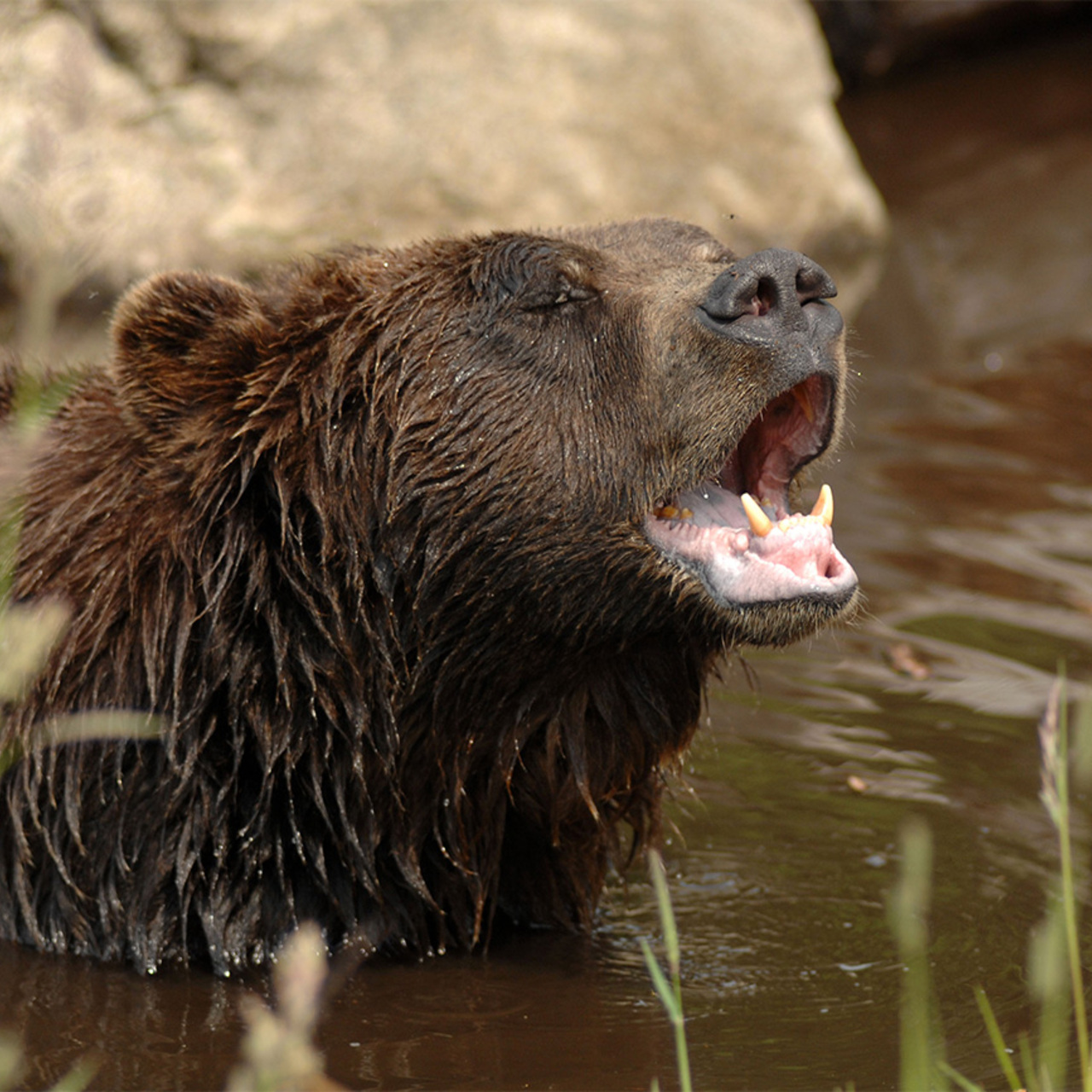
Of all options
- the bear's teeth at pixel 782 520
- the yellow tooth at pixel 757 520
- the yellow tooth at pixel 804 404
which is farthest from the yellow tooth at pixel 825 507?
the yellow tooth at pixel 804 404

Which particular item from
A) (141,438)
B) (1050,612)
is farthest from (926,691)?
(141,438)

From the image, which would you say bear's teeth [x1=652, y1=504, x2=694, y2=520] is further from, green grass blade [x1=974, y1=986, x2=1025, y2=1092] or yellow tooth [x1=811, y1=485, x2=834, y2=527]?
green grass blade [x1=974, y1=986, x2=1025, y2=1092]

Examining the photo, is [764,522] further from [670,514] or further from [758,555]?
[670,514]

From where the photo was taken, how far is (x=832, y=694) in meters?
6.63

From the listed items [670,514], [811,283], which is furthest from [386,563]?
[811,283]

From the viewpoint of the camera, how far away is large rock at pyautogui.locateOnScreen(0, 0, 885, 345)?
9.71m

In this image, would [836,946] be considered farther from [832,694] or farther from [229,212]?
[229,212]

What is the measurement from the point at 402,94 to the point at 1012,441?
166 inches

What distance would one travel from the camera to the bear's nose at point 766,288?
4324 millimetres

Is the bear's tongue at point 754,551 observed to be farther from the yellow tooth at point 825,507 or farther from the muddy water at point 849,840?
the muddy water at point 849,840

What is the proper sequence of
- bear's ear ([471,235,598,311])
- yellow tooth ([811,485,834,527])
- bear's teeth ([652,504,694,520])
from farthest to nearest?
bear's ear ([471,235,598,311]), bear's teeth ([652,504,694,520]), yellow tooth ([811,485,834,527])

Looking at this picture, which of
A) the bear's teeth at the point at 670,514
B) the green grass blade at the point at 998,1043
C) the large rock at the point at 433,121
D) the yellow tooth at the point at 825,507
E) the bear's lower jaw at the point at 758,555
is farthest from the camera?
the large rock at the point at 433,121

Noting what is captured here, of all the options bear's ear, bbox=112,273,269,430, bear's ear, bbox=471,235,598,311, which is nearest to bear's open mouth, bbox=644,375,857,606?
bear's ear, bbox=471,235,598,311

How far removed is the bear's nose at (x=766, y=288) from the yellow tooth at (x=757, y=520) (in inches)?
17.8
